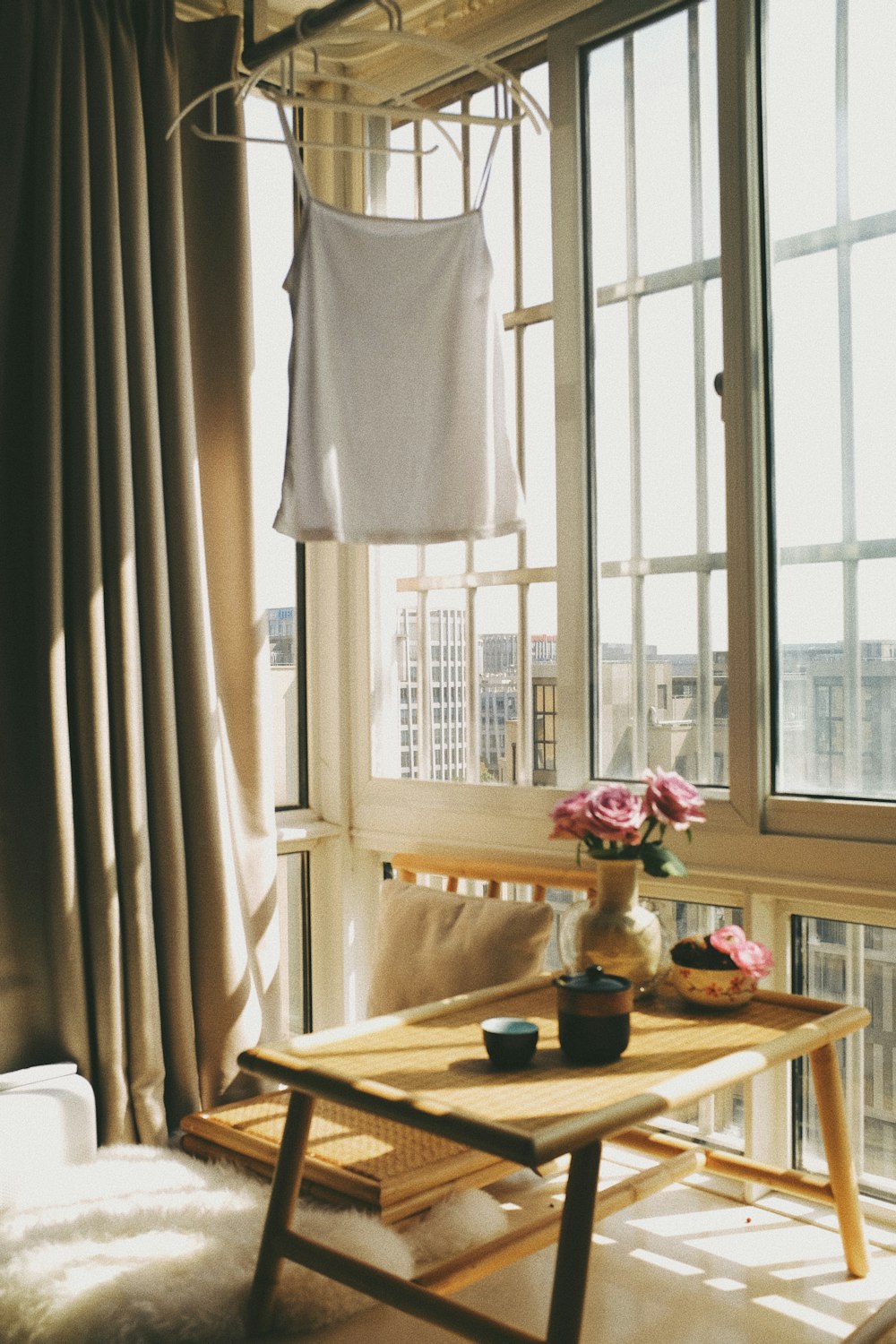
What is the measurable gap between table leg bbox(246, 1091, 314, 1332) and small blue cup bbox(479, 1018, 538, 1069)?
28 cm

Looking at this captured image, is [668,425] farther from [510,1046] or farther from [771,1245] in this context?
[771,1245]

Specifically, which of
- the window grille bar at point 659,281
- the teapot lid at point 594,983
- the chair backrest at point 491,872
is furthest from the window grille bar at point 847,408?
the teapot lid at point 594,983

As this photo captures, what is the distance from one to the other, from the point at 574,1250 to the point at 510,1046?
299mm

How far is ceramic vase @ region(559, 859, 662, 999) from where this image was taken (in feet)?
6.35

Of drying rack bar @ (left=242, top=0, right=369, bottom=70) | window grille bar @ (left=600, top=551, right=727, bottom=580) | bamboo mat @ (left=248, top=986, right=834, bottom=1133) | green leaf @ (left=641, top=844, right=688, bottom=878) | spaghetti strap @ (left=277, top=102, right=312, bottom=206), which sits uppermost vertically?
drying rack bar @ (left=242, top=0, right=369, bottom=70)

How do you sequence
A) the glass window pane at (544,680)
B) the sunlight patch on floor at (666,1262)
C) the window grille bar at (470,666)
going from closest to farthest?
the sunlight patch on floor at (666,1262) < the glass window pane at (544,680) < the window grille bar at (470,666)

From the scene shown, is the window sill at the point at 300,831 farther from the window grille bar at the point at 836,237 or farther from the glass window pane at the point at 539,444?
the window grille bar at the point at 836,237

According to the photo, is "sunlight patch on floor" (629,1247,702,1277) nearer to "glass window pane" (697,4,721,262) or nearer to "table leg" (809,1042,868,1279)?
"table leg" (809,1042,868,1279)

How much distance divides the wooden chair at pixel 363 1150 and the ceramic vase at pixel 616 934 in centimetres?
35

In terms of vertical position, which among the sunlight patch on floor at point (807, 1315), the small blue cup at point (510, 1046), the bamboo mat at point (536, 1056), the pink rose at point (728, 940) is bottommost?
the sunlight patch on floor at point (807, 1315)

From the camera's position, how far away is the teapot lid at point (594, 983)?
5.45 ft

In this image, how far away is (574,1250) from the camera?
1.42m

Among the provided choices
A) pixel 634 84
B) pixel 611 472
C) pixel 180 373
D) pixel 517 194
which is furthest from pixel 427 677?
pixel 634 84

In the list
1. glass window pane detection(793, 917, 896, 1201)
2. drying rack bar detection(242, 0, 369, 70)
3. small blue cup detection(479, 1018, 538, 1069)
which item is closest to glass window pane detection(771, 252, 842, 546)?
Answer: glass window pane detection(793, 917, 896, 1201)
